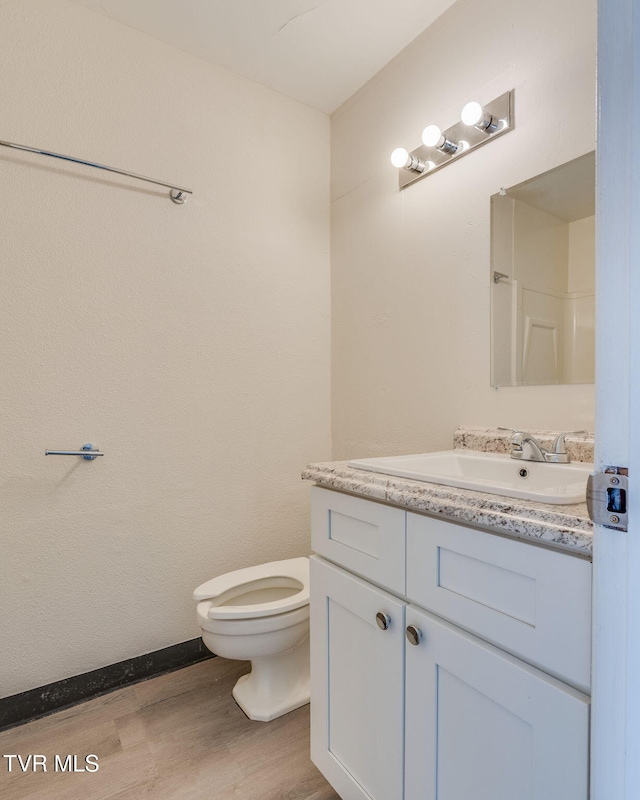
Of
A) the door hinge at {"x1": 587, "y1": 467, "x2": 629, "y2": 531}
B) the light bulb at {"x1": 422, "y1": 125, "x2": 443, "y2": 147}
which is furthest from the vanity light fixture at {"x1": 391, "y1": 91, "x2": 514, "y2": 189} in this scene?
the door hinge at {"x1": 587, "y1": 467, "x2": 629, "y2": 531}

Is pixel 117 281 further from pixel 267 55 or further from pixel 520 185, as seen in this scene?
pixel 520 185

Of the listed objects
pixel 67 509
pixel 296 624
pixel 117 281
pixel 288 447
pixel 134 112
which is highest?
pixel 134 112

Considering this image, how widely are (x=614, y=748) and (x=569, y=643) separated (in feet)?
0.45

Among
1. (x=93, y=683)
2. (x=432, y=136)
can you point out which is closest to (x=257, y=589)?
(x=93, y=683)

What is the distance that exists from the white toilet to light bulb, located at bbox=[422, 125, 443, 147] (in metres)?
1.57

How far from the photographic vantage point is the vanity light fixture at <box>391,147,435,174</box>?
5.39 ft

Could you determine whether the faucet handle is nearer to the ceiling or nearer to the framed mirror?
the framed mirror

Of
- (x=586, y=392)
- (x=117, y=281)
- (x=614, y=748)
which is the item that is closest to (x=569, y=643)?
(x=614, y=748)

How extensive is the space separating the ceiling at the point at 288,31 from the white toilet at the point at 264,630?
202cm

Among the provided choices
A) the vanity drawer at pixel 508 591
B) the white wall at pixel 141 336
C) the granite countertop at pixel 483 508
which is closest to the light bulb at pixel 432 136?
the white wall at pixel 141 336

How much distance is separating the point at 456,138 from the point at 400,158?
0.70 feet

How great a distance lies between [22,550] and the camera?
1.51 metres

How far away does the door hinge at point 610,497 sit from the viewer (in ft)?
1.55

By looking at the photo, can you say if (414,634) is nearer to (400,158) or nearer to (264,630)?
(264,630)
